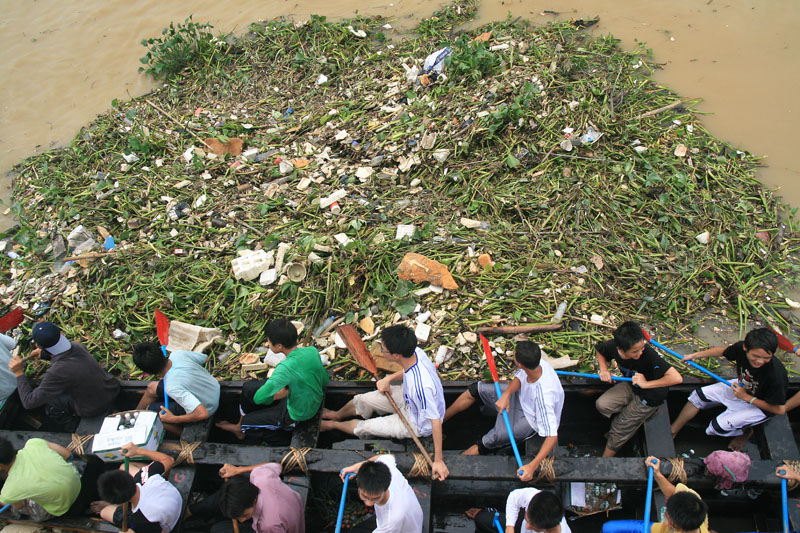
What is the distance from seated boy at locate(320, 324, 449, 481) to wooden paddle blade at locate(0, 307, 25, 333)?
285 cm

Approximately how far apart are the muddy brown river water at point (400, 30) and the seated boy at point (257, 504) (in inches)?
212

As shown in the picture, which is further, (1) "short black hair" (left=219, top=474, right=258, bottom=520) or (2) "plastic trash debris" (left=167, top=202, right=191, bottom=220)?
(2) "plastic trash debris" (left=167, top=202, right=191, bottom=220)

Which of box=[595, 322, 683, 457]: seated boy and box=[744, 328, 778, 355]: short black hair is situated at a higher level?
box=[744, 328, 778, 355]: short black hair

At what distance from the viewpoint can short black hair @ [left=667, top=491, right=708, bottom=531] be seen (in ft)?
8.32

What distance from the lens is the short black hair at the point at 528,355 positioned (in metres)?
2.99

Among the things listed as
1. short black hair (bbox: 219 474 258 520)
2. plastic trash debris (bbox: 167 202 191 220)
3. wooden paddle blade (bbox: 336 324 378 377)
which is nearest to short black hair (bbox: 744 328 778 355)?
wooden paddle blade (bbox: 336 324 378 377)

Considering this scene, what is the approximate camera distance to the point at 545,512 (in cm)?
260

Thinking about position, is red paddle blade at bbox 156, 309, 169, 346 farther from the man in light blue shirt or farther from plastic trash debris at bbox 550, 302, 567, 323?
plastic trash debris at bbox 550, 302, 567, 323

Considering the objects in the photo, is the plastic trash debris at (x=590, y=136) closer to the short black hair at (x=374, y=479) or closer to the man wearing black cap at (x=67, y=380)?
the short black hair at (x=374, y=479)

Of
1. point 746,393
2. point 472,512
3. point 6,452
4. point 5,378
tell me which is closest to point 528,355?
point 472,512

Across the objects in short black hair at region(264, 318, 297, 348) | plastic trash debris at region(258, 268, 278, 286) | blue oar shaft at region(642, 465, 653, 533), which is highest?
short black hair at region(264, 318, 297, 348)

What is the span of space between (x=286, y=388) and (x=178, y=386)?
71 centimetres

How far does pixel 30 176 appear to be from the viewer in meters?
6.72

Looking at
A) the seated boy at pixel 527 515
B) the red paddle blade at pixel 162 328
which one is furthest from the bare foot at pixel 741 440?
the red paddle blade at pixel 162 328
